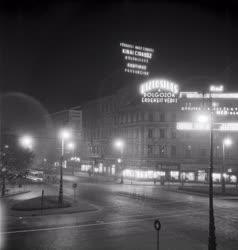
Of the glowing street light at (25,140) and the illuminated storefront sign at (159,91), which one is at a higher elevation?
the illuminated storefront sign at (159,91)

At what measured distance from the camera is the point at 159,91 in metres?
77.9

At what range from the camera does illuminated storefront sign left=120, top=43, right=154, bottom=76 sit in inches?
3957

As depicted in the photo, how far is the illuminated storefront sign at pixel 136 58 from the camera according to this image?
330ft

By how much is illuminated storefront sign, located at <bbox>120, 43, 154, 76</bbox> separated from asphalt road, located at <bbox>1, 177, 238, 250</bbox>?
2658 inches

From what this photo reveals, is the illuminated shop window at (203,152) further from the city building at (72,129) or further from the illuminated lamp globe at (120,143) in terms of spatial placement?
the city building at (72,129)

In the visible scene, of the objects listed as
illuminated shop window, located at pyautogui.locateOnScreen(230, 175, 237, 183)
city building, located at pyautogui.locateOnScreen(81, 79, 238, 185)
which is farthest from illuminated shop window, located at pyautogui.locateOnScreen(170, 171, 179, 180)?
illuminated shop window, located at pyautogui.locateOnScreen(230, 175, 237, 183)

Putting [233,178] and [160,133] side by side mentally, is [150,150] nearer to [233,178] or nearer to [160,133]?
[160,133]

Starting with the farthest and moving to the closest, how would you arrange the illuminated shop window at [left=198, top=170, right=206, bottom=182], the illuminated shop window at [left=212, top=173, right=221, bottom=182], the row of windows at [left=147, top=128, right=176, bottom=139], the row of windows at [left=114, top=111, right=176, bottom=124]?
the row of windows at [left=114, top=111, right=176, bottom=124] → the row of windows at [left=147, top=128, right=176, bottom=139] → the illuminated shop window at [left=198, top=170, right=206, bottom=182] → the illuminated shop window at [left=212, top=173, right=221, bottom=182]

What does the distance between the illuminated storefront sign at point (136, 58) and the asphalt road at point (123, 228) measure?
2658 inches

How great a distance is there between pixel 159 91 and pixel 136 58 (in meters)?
27.1

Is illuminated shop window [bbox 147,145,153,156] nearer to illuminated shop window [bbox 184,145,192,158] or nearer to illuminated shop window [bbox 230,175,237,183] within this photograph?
illuminated shop window [bbox 184,145,192,158]

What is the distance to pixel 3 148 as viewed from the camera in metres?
47.8

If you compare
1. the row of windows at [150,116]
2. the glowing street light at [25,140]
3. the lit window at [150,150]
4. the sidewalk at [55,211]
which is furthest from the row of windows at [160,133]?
the sidewalk at [55,211]

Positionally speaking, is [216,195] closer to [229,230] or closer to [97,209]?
[97,209]
